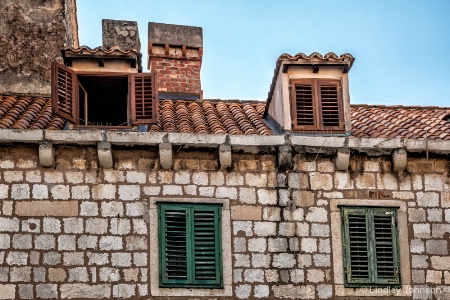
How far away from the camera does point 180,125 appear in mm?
15859

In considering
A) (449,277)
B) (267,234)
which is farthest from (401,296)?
(267,234)

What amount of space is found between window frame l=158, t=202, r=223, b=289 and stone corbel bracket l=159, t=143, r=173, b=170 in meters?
0.60

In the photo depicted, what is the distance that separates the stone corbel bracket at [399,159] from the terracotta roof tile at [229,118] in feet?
2.51

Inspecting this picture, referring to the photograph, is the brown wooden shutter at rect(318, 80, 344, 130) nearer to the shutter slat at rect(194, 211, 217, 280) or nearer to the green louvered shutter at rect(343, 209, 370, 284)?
the green louvered shutter at rect(343, 209, 370, 284)

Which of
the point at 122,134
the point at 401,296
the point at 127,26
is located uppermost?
the point at 127,26

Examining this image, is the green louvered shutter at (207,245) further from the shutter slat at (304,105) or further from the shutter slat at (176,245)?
the shutter slat at (304,105)

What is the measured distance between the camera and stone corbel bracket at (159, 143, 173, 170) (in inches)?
576

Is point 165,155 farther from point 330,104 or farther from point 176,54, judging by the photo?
point 176,54

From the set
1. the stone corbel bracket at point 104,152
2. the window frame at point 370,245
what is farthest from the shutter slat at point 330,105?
the stone corbel bracket at point 104,152

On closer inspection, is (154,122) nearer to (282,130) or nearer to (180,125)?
(180,125)

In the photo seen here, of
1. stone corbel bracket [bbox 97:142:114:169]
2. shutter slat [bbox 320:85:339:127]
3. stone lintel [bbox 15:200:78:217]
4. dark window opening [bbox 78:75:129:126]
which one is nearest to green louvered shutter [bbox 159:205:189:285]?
stone corbel bracket [bbox 97:142:114:169]

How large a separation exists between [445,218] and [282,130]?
292 centimetres

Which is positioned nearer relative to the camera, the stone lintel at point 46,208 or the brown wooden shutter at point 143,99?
the stone lintel at point 46,208

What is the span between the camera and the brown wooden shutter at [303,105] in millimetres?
15930
